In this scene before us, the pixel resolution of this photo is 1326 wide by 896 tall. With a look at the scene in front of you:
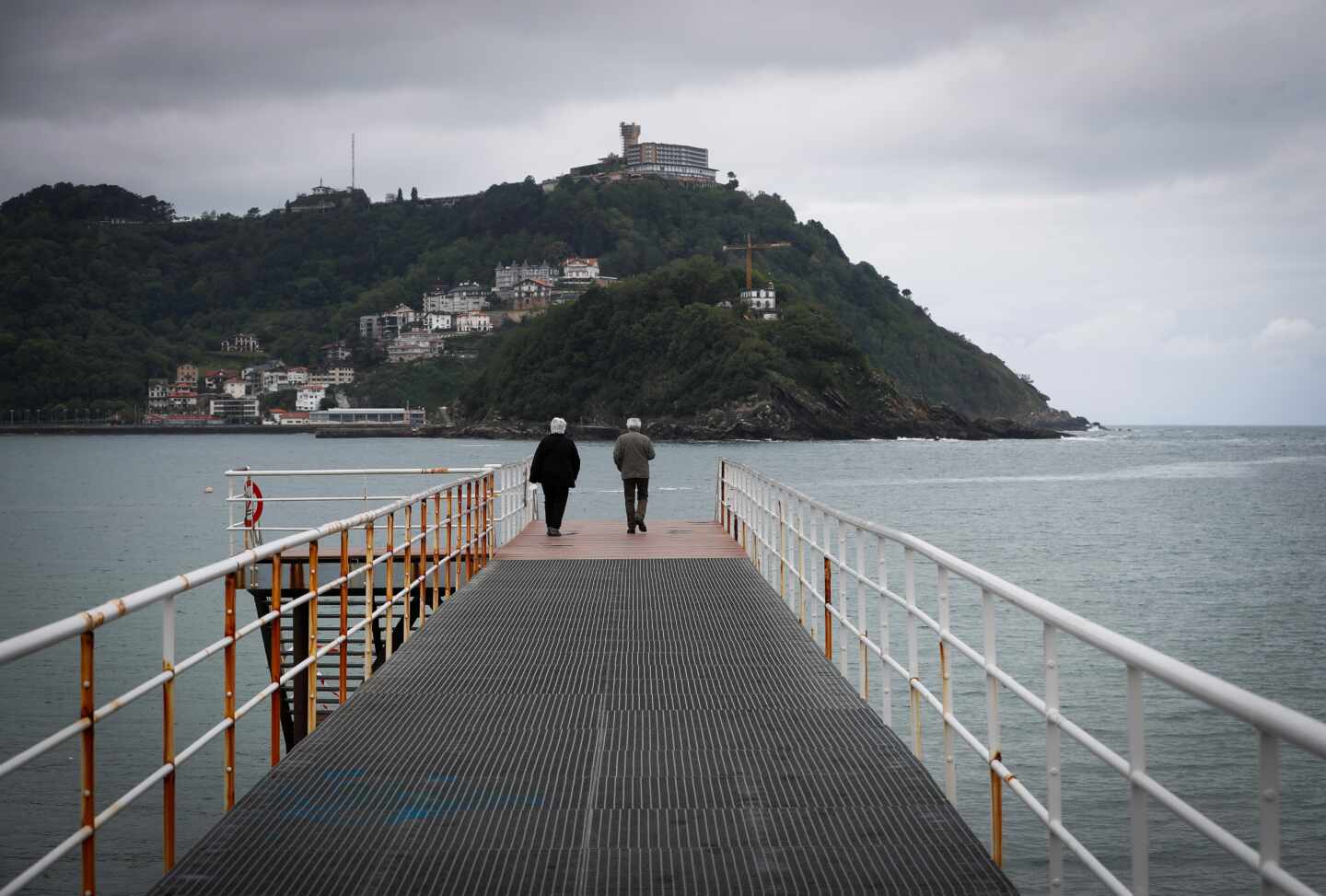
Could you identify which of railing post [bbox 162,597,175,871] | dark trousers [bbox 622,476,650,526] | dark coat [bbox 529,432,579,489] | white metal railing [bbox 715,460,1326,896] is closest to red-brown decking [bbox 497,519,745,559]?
dark trousers [bbox 622,476,650,526]

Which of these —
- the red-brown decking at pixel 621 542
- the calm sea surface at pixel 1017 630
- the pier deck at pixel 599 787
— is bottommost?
the calm sea surface at pixel 1017 630

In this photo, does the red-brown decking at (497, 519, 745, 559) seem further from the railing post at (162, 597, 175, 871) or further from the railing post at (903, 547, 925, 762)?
the railing post at (162, 597, 175, 871)

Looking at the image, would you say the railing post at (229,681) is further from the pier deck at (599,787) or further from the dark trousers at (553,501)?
the dark trousers at (553,501)

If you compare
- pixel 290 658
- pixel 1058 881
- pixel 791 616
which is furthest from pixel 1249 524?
pixel 1058 881

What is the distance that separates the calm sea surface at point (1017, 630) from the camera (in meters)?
15.2

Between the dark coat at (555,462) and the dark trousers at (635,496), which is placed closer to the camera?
the dark coat at (555,462)

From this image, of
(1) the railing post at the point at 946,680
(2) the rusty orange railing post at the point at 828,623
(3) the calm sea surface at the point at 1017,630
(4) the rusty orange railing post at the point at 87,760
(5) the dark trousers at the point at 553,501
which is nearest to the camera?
(4) the rusty orange railing post at the point at 87,760

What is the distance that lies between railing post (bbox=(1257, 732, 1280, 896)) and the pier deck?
1768 mm

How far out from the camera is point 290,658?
1992 centimetres

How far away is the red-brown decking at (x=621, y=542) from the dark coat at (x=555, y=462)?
0.89m

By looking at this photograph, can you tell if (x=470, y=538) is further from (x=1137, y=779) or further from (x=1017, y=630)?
(x=1017, y=630)

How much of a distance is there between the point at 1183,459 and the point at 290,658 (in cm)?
12311

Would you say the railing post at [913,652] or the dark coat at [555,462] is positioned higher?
the dark coat at [555,462]

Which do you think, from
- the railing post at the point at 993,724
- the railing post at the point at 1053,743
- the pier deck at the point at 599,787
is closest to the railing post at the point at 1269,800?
the railing post at the point at 1053,743
